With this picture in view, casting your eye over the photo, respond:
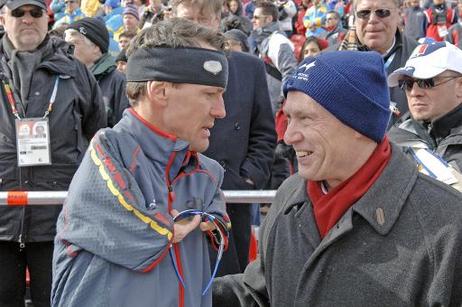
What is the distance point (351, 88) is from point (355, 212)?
1.22 ft

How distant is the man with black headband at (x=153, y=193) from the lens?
226 cm

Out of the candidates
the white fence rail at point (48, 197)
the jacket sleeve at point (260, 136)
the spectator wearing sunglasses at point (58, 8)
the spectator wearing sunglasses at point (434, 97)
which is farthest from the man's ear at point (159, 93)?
the spectator wearing sunglasses at point (58, 8)

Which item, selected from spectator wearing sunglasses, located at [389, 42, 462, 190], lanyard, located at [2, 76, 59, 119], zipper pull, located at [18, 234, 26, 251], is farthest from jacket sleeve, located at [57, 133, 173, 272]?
lanyard, located at [2, 76, 59, 119]

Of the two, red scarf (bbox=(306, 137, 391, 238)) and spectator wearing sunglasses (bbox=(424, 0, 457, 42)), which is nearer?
red scarf (bbox=(306, 137, 391, 238))

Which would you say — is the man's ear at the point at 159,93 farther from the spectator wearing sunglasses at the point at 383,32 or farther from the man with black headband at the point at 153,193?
the spectator wearing sunglasses at the point at 383,32

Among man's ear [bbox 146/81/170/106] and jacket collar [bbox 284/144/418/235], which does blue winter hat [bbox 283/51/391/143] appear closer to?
jacket collar [bbox 284/144/418/235]

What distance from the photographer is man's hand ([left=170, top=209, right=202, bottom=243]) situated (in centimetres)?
236

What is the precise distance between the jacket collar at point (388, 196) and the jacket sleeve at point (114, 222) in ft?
1.91

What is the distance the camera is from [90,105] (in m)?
4.95

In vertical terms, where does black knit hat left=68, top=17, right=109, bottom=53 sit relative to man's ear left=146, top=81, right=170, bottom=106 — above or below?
below

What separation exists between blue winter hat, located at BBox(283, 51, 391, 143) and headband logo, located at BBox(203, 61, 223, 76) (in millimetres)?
278

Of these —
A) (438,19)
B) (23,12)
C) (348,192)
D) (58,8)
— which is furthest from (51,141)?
(58,8)

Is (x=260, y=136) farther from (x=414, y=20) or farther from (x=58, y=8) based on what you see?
(x=58, y=8)

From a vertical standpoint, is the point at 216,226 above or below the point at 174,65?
below
